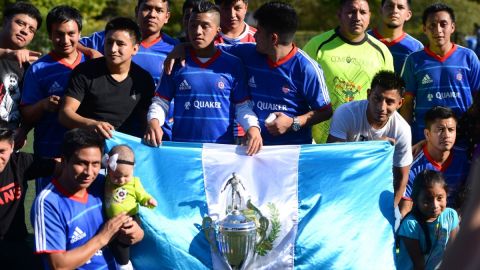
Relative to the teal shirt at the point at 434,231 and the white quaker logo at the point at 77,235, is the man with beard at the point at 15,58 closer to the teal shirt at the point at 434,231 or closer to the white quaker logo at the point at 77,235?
the white quaker logo at the point at 77,235

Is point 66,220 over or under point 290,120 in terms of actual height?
under

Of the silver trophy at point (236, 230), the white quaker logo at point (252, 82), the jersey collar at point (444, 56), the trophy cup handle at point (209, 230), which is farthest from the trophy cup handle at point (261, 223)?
the jersey collar at point (444, 56)

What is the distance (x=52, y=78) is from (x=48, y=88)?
0.08 meters

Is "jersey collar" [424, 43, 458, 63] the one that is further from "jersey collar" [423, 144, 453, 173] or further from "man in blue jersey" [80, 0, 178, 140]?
"man in blue jersey" [80, 0, 178, 140]

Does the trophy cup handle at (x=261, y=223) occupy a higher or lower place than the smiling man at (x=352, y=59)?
lower

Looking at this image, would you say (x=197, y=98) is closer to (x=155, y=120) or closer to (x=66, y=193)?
(x=155, y=120)

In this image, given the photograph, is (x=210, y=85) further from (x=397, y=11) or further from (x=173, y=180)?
(x=397, y=11)

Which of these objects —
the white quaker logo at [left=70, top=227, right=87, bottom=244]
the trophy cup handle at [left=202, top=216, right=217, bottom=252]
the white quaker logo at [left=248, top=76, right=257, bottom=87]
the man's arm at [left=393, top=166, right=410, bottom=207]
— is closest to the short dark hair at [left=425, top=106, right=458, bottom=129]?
the man's arm at [left=393, top=166, right=410, bottom=207]

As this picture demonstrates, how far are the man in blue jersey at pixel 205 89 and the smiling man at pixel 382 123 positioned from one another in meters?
0.65

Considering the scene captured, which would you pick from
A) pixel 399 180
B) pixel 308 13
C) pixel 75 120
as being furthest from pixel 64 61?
pixel 308 13

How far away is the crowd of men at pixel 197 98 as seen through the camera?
492cm

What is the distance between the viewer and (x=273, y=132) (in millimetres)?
5359

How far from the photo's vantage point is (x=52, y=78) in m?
5.52

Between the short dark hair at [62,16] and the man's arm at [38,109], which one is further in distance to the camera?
the short dark hair at [62,16]
